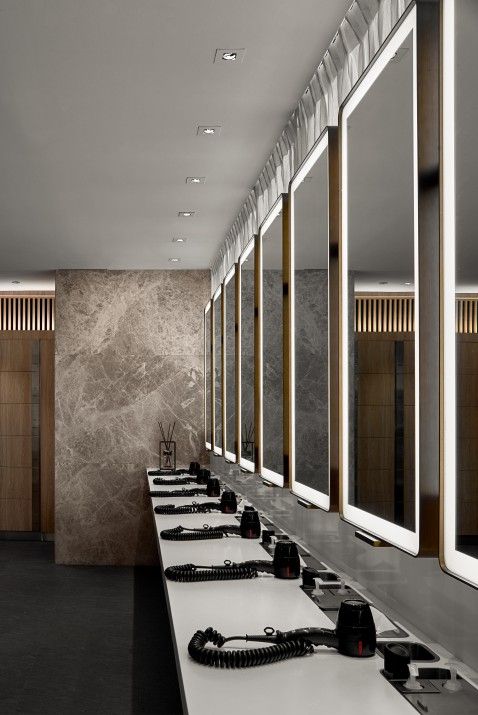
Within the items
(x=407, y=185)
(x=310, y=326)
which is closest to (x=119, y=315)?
(x=310, y=326)

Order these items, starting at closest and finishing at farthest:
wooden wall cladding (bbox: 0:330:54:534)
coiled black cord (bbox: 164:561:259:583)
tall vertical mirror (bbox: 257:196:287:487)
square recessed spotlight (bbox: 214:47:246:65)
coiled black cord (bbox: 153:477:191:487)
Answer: coiled black cord (bbox: 164:561:259:583)
square recessed spotlight (bbox: 214:47:246:65)
tall vertical mirror (bbox: 257:196:287:487)
coiled black cord (bbox: 153:477:191:487)
wooden wall cladding (bbox: 0:330:54:534)

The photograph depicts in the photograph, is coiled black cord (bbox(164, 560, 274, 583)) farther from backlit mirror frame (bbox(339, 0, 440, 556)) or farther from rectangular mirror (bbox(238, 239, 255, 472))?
rectangular mirror (bbox(238, 239, 255, 472))

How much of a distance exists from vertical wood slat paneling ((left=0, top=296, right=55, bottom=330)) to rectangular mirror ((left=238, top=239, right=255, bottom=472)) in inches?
259

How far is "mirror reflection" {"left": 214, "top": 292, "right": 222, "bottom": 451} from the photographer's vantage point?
277 inches

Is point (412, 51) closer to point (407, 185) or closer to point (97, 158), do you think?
point (407, 185)

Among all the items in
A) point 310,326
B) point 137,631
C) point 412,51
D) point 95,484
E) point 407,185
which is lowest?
point 137,631

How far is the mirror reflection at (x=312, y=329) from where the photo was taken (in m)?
3.17

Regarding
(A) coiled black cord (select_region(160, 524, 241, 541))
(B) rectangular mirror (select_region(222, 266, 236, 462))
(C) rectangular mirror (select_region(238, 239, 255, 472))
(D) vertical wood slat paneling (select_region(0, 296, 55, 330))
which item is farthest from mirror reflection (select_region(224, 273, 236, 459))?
(D) vertical wood slat paneling (select_region(0, 296, 55, 330))

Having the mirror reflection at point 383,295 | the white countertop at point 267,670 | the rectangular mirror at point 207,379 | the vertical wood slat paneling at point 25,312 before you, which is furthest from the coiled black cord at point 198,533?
the vertical wood slat paneling at point 25,312

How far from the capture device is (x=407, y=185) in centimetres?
210

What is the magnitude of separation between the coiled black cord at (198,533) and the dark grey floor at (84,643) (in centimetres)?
122

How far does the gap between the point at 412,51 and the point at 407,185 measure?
1.02 feet

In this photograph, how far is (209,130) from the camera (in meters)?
4.33

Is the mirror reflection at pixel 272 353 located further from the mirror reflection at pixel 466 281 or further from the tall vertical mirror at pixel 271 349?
the mirror reflection at pixel 466 281
